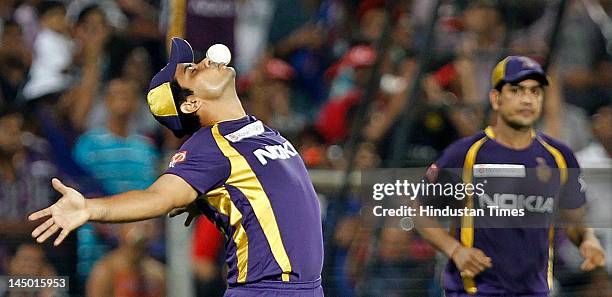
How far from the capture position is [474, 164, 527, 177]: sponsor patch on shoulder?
771 centimetres

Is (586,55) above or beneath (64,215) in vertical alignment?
above

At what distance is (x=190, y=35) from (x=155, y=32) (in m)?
1.69

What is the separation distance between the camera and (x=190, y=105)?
6.17m

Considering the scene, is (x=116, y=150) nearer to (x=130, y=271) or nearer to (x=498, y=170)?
(x=130, y=271)

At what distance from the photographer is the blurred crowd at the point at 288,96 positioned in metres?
9.10

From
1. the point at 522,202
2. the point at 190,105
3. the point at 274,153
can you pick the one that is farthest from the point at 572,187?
the point at 190,105

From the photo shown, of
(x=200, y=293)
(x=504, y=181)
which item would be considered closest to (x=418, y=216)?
(x=504, y=181)

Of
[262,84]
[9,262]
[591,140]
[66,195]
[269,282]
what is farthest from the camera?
[262,84]

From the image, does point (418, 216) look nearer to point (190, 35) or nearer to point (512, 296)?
point (512, 296)

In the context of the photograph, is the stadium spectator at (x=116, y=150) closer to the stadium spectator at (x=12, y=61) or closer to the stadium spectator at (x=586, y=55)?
the stadium spectator at (x=12, y=61)

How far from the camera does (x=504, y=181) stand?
7.90 meters

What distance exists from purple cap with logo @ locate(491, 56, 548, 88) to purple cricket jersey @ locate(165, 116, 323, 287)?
244cm

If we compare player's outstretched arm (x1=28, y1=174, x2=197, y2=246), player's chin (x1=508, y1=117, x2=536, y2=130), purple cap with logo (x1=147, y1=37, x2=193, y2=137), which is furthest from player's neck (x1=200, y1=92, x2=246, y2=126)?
player's chin (x1=508, y1=117, x2=536, y2=130)

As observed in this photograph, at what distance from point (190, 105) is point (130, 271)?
303cm
